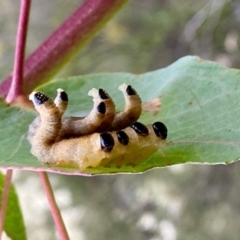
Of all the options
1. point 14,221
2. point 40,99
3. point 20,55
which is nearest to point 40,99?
point 40,99

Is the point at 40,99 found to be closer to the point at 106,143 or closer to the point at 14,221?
the point at 106,143

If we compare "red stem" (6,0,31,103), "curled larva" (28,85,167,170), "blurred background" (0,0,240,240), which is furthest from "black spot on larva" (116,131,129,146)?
"blurred background" (0,0,240,240)

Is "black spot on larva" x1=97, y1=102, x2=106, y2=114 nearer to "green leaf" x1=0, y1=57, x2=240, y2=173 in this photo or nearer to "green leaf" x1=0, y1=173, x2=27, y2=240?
"green leaf" x1=0, y1=57, x2=240, y2=173

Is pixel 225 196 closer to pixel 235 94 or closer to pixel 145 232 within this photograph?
pixel 145 232

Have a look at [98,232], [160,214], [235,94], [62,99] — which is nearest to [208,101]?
[235,94]

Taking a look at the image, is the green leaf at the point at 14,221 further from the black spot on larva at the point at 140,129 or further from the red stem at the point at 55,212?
the black spot on larva at the point at 140,129

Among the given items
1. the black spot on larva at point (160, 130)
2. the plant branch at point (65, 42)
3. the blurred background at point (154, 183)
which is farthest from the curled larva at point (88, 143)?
the blurred background at point (154, 183)
